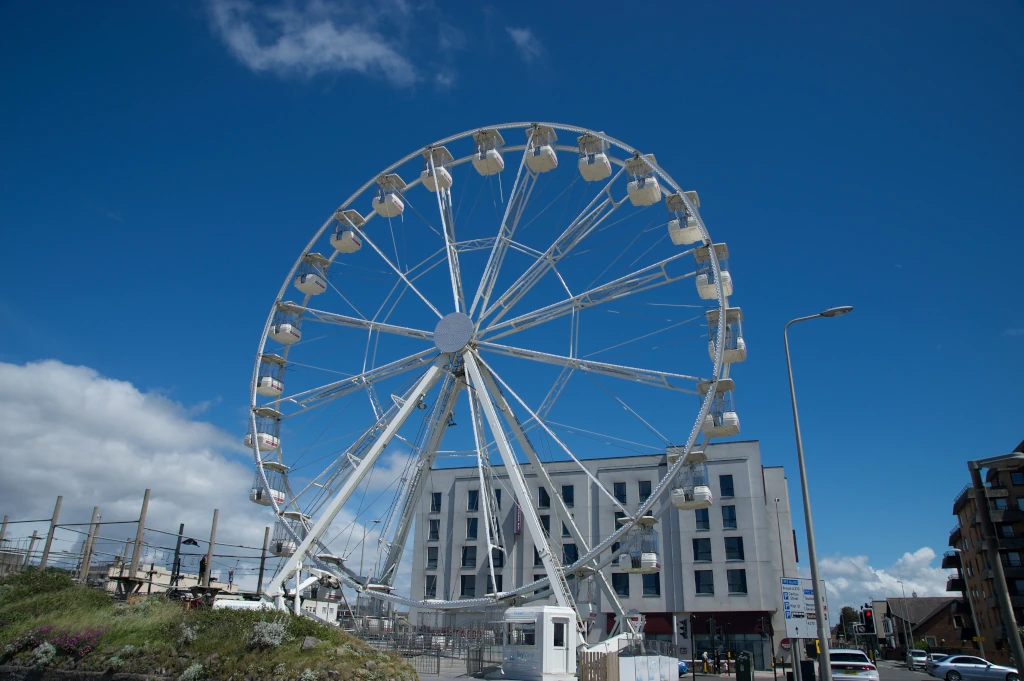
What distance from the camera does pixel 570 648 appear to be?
21.4 meters

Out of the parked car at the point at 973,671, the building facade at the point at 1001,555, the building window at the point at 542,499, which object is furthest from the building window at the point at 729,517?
the building facade at the point at 1001,555

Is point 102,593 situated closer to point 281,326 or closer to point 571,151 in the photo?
point 281,326

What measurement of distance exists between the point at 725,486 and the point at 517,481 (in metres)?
31.0

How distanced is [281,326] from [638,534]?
54.0 feet

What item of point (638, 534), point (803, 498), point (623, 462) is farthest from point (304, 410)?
point (623, 462)

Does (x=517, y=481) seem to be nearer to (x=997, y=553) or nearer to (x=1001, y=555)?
(x=997, y=553)

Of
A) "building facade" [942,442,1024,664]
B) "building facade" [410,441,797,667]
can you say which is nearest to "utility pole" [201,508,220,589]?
"building facade" [410,441,797,667]

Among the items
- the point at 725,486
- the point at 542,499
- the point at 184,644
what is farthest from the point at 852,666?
the point at 542,499

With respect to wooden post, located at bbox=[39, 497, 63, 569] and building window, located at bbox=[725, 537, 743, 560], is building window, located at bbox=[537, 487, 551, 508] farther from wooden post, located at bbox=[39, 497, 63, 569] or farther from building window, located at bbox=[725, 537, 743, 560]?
wooden post, located at bbox=[39, 497, 63, 569]

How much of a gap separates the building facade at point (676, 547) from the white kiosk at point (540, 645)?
923 inches

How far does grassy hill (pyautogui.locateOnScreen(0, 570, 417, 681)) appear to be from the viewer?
1731 centimetres

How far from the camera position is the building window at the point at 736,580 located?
4809 centimetres

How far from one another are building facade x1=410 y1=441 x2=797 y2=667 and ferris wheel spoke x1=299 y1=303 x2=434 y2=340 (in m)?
17.4

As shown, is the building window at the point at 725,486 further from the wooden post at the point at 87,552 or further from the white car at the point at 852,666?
the wooden post at the point at 87,552
